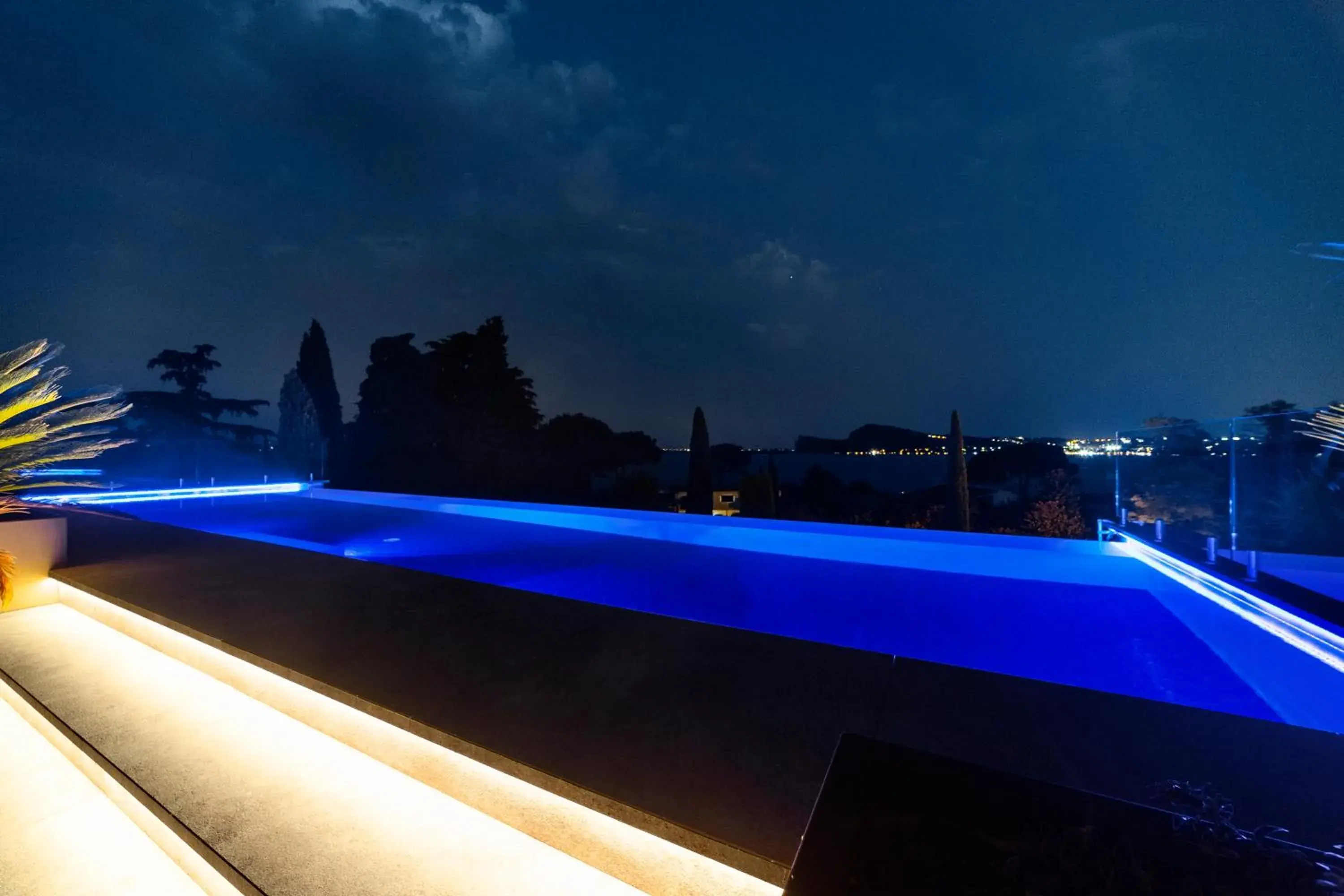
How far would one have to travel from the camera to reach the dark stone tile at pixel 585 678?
1.21 m

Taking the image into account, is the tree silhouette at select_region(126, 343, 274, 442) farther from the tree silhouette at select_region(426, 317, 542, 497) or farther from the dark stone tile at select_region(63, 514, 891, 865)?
the dark stone tile at select_region(63, 514, 891, 865)

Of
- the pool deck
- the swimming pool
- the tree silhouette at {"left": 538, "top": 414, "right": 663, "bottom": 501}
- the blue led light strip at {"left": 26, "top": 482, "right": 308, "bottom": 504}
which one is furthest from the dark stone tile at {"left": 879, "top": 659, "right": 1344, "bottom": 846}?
the tree silhouette at {"left": 538, "top": 414, "right": 663, "bottom": 501}

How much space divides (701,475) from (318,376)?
15901 mm

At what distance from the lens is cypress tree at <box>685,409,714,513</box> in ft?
48.0

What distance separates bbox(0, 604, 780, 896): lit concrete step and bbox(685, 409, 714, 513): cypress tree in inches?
492

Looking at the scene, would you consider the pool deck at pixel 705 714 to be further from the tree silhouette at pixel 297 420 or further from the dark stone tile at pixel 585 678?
the tree silhouette at pixel 297 420

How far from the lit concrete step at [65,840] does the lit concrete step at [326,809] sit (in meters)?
0.25

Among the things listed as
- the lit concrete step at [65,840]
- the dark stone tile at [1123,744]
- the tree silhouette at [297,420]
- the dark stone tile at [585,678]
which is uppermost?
the tree silhouette at [297,420]

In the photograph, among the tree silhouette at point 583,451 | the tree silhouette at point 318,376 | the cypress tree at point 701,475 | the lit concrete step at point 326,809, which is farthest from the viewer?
the tree silhouette at point 318,376

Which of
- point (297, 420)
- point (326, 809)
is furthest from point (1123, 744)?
point (297, 420)

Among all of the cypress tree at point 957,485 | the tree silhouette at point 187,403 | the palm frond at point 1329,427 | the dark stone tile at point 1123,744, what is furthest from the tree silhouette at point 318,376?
the palm frond at point 1329,427

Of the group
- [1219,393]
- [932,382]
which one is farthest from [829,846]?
[932,382]

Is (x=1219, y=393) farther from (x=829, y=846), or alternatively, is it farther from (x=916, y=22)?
(x=829, y=846)

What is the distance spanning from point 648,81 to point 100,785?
45.6 feet
